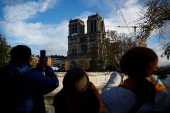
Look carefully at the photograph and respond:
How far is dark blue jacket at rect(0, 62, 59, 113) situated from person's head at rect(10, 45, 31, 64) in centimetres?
10

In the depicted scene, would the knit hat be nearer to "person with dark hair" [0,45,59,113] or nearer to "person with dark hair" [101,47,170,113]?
"person with dark hair" [101,47,170,113]

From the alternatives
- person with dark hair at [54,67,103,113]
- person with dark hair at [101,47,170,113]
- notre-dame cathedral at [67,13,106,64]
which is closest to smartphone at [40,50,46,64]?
person with dark hair at [54,67,103,113]

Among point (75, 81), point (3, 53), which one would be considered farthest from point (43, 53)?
point (3, 53)

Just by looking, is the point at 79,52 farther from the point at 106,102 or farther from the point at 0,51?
the point at 106,102

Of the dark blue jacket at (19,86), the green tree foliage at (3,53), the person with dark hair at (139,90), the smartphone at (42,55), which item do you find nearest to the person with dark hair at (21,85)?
the dark blue jacket at (19,86)

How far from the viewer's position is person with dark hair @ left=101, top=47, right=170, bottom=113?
1.14 m

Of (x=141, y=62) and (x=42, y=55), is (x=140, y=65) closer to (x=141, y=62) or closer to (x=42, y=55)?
(x=141, y=62)

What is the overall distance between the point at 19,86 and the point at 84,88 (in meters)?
0.83

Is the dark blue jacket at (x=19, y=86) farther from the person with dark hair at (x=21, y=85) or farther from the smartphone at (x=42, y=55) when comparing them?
the smartphone at (x=42, y=55)

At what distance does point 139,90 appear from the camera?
3.81ft

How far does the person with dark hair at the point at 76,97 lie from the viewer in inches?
65.8

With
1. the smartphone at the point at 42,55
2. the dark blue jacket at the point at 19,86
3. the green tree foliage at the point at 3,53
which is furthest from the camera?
the green tree foliage at the point at 3,53

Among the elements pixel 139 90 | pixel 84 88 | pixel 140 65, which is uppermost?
pixel 140 65

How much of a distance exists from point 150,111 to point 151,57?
1.58 ft
